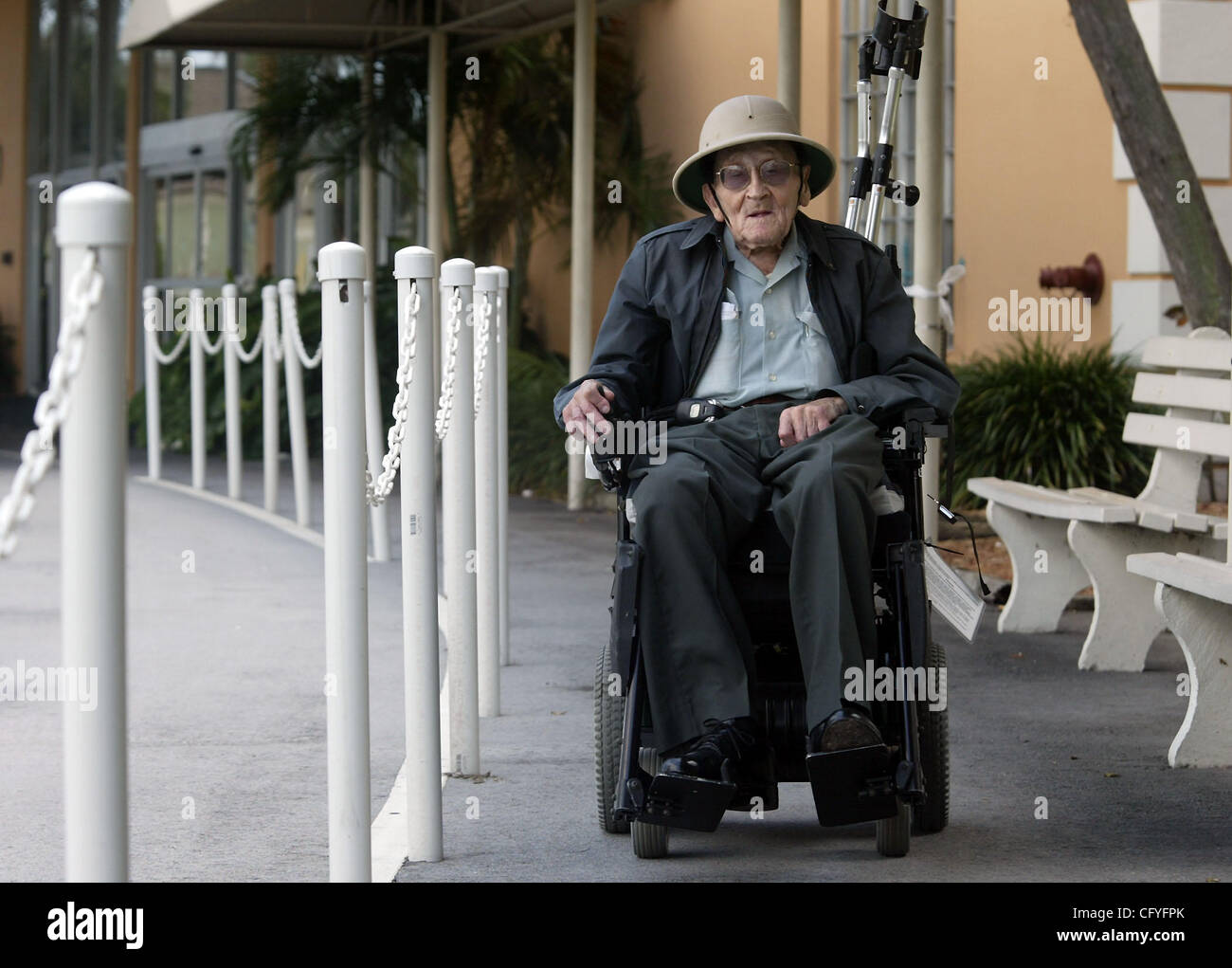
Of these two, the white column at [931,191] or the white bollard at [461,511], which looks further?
the white column at [931,191]

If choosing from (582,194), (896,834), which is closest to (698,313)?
(896,834)

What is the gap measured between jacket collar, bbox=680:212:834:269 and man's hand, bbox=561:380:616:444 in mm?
461

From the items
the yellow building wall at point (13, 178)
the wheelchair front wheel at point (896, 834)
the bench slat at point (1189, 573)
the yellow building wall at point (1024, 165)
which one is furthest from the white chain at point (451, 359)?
the yellow building wall at point (13, 178)

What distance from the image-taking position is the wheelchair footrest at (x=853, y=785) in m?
3.58

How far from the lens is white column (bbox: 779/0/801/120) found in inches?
362

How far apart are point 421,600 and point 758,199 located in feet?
4.02

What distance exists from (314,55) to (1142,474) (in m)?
8.23

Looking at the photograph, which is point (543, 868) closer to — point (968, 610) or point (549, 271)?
point (968, 610)

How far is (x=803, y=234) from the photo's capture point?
4.29m

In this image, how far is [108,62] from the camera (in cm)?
2281

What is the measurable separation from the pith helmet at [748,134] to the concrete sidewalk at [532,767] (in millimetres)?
1533

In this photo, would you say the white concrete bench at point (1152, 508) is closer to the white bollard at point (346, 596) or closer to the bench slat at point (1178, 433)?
the bench slat at point (1178, 433)

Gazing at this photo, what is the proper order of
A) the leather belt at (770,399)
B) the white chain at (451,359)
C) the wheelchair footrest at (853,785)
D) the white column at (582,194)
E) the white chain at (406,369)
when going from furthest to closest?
the white column at (582,194) → the white chain at (451,359) → the leather belt at (770,399) → the white chain at (406,369) → the wheelchair footrest at (853,785)
